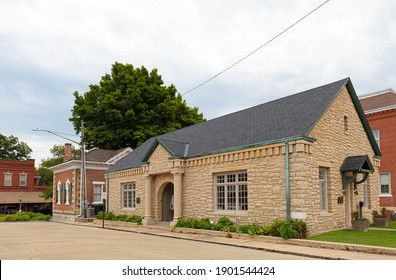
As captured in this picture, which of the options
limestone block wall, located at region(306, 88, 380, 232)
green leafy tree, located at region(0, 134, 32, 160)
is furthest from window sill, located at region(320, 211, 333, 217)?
green leafy tree, located at region(0, 134, 32, 160)

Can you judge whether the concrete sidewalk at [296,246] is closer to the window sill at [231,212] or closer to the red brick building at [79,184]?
the window sill at [231,212]

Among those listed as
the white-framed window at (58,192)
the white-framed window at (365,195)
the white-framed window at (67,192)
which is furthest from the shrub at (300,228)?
the white-framed window at (58,192)

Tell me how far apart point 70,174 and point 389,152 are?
28.0 meters

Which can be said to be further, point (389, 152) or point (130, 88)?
point (130, 88)

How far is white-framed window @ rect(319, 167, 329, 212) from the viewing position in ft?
54.8

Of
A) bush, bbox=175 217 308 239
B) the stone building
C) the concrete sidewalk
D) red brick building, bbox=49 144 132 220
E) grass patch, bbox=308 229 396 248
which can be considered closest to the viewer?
the concrete sidewalk

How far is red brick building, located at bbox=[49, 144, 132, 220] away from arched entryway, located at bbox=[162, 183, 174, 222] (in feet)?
34.3

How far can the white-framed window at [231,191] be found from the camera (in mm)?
17859

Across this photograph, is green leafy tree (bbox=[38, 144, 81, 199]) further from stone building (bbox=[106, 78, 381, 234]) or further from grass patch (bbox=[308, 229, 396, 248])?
grass patch (bbox=[308, 229, 396, 248])

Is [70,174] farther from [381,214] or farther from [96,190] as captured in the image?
[381,214]

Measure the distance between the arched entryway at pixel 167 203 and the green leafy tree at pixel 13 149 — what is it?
60111mm

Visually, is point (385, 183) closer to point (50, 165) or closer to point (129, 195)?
point (129, 195)

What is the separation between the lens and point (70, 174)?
3516 centimetres

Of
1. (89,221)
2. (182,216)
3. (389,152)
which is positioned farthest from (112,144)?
(389,152)
